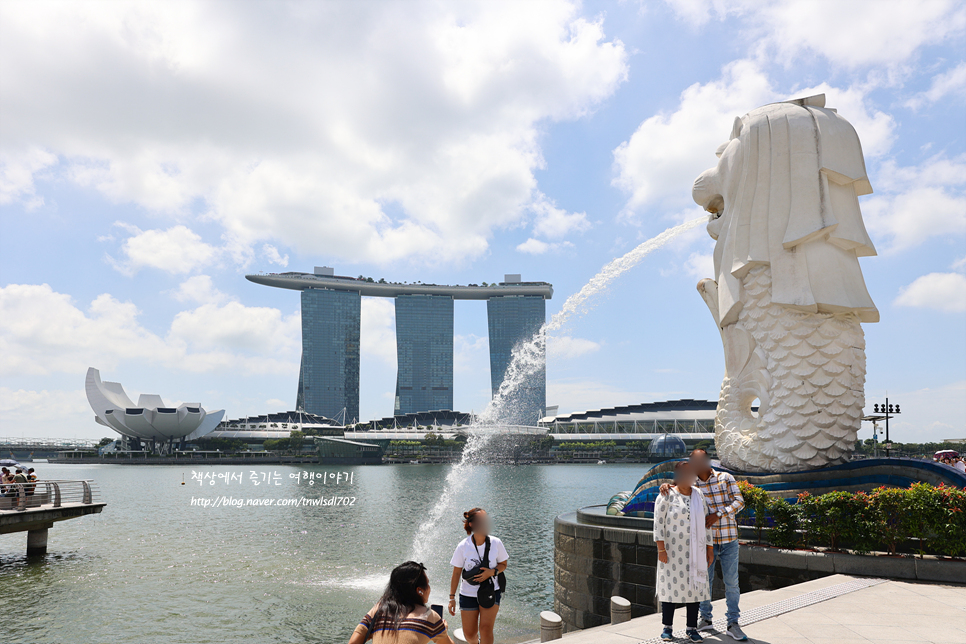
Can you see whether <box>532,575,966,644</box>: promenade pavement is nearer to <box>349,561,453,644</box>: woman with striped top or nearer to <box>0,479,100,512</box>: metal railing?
<box>349,561,453,644</box>: woman with striped top

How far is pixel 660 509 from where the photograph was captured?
537cm

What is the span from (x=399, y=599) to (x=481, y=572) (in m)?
1.90

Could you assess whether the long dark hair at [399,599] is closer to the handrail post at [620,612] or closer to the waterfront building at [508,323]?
the handrail post at [620,612]

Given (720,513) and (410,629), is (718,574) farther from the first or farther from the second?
(410,629)

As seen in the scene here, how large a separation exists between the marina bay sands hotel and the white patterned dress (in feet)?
462

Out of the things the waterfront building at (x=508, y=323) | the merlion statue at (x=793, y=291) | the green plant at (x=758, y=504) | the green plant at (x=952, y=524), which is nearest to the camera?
the green plant at (x=952, y=524)

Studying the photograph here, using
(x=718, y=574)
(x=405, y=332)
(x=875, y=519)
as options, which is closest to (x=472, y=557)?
(x=718, y=574)

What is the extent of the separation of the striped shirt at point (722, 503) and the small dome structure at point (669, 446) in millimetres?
74503

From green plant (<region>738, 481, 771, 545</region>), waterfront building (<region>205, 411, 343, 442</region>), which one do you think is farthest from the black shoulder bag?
waterfront building (<region>205, 411, 343, 442</region>)

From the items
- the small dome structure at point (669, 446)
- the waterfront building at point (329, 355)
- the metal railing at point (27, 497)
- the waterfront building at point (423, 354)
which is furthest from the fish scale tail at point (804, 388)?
the waterfront building at point (329, 355)

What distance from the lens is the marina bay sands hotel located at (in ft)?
497

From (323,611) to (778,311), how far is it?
9.99m

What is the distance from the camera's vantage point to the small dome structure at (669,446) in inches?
3009

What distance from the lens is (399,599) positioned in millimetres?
3314
